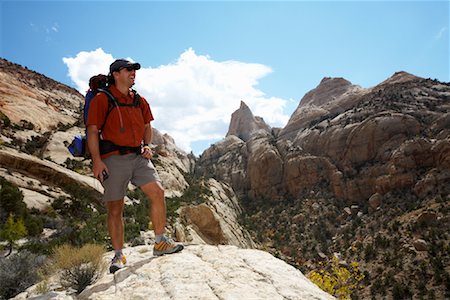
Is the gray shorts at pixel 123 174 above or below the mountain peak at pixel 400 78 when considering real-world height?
below

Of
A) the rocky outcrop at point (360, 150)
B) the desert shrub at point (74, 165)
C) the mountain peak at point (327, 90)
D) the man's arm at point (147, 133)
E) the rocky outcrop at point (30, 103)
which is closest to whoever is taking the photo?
the man's arm at point (147, 133)

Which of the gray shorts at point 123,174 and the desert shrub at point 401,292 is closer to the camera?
the gray shorts at point 123,174

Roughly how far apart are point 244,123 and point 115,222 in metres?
111

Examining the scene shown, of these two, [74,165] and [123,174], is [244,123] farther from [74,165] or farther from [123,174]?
[123,174]

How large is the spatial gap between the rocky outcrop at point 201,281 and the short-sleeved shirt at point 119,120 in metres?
1.70

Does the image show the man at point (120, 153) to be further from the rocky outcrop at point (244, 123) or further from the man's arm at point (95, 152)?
the rocky outcrop at point (244, 123)

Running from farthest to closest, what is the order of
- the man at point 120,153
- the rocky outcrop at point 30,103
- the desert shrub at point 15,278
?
the rocky outcrop at point 30,103 → the desert shrub at point 15,278 → the man at point 120,153

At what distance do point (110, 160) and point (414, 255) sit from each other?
30.8m

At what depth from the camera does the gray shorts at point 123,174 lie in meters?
4.51

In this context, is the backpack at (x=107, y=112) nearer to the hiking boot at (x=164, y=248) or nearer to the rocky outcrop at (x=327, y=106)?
the hiking boot at (x=164, y=248)

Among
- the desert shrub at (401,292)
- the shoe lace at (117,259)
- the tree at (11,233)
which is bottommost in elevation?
the desert shrub at (401,292)

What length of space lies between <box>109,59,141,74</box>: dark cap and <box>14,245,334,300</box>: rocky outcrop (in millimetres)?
2793

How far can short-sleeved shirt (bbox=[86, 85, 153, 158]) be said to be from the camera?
4383 mm

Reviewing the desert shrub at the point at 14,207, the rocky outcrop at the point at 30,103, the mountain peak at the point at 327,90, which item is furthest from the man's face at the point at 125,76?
the mountain peak at the point at 327,90
